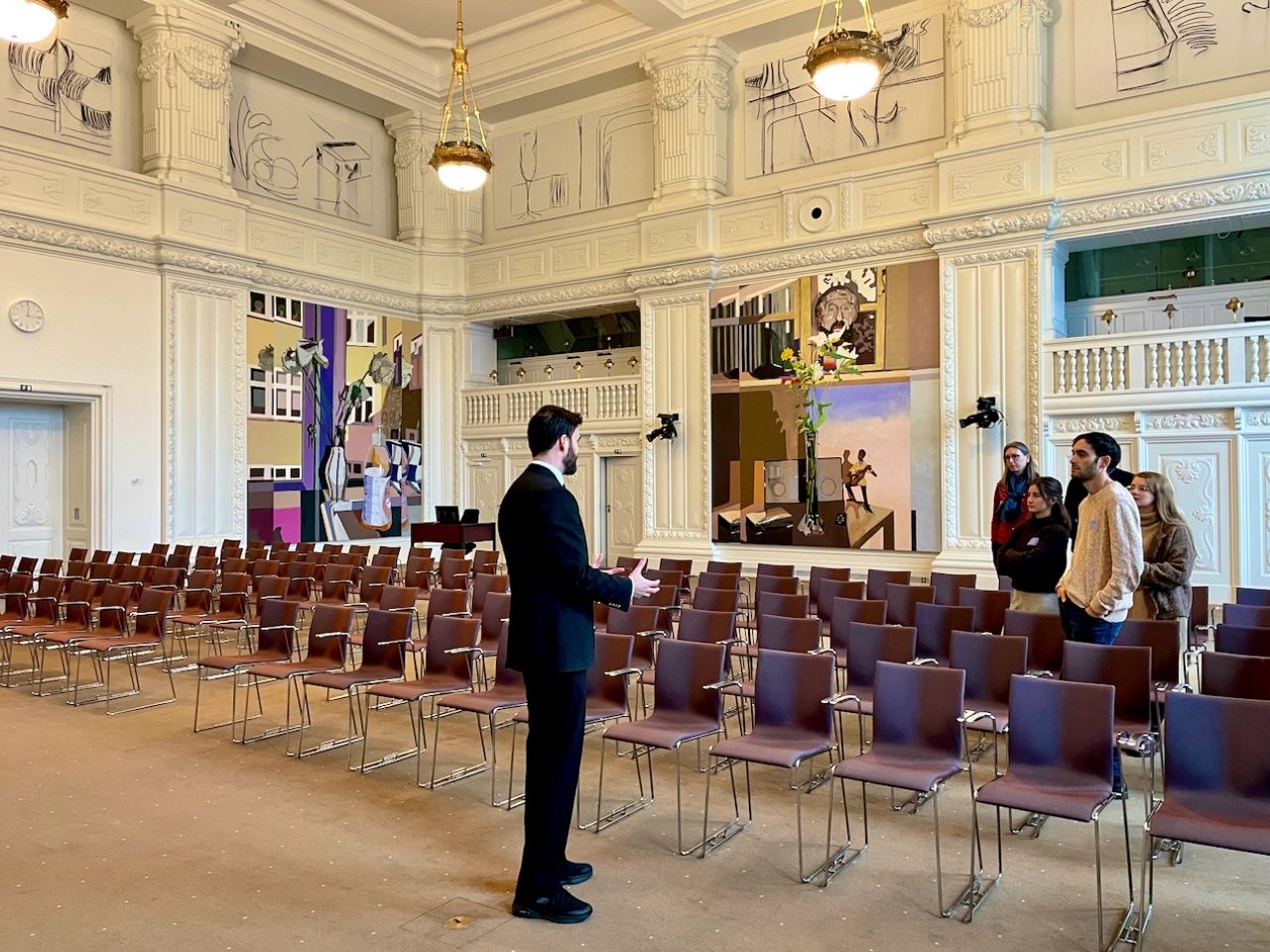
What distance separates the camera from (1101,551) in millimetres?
4281

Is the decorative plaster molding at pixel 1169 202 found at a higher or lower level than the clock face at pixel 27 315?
higher

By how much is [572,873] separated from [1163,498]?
3674 millimetres

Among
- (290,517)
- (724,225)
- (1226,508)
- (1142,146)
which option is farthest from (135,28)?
(1226,508)

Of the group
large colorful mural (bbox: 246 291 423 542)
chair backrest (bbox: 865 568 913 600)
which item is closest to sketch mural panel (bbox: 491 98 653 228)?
large colorful mural (bbox: 246 291 423 542)

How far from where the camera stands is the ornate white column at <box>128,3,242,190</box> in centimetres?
1292

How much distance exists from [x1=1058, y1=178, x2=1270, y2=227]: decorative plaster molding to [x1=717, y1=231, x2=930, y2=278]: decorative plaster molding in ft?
5.87

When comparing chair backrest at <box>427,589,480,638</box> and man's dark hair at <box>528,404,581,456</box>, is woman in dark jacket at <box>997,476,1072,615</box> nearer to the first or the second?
man's dark hair at <box>528,404,581,456</box>

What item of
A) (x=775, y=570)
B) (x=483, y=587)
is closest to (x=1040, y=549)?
(x=775, y=570)

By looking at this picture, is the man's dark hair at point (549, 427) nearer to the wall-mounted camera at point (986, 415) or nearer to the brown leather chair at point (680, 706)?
the brown leather chair at point (680, 706)

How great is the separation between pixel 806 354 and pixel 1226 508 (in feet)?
17.3

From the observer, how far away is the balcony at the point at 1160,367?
9.77 meters

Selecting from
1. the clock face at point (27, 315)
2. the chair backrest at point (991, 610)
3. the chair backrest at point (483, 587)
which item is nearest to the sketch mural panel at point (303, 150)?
the clock face at point (27, 315)

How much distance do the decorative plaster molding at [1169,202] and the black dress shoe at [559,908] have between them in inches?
410

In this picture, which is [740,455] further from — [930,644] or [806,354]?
[930,644]
